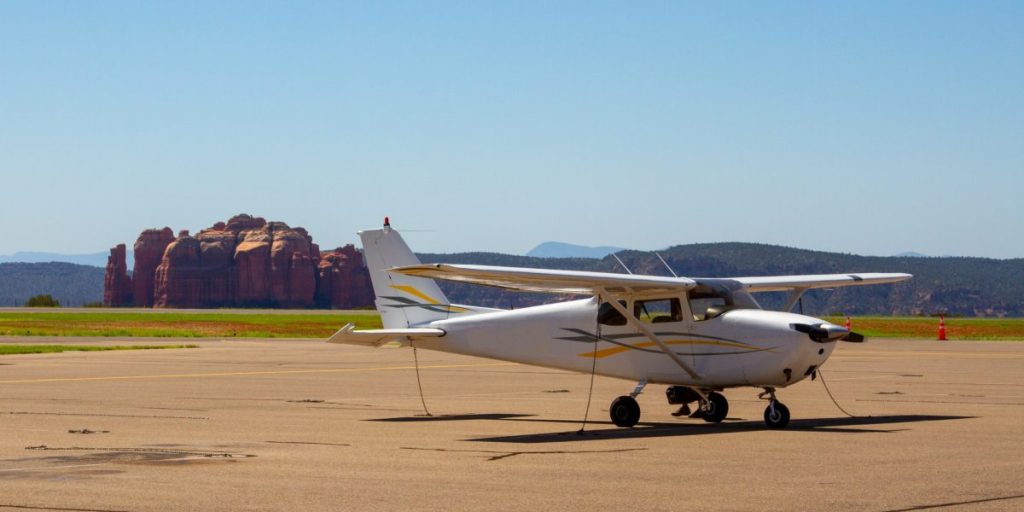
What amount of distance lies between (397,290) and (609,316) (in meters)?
4.23

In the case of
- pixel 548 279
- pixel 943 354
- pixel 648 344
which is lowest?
pixel 943 354

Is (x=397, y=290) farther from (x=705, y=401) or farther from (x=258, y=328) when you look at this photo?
(x=258, y=328)

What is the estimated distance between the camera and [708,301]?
1942cm

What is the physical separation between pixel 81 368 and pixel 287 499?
982 inches

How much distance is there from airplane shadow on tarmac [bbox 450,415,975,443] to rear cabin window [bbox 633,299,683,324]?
152cm

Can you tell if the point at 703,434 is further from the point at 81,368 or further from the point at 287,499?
the point at 81,368

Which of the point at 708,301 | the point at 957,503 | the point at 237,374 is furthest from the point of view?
the point at 237,374

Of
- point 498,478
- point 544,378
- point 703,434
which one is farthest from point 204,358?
point 498,478

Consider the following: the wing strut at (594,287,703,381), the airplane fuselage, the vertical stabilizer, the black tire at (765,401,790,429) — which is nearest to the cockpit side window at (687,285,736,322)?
the airplane fuselage

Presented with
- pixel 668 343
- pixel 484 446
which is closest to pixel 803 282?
pixel 668 343

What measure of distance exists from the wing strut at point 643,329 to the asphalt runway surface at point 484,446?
0.81 meters

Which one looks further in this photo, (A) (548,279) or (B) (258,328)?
(B) (258,328)

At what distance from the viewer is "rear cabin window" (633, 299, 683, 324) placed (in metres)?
19.5

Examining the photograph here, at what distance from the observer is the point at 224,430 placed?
18.1 metres
